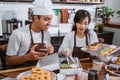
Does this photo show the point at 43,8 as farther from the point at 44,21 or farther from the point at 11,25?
the point at 11,25

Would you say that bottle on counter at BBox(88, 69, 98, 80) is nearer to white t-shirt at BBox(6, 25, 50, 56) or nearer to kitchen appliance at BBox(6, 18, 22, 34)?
white t-shirt at BBox(6, 25, 50, 56)

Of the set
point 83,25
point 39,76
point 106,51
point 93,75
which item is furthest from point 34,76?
point 83,25

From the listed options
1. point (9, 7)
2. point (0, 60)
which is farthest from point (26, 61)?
point (9, 7)

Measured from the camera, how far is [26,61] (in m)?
2.00

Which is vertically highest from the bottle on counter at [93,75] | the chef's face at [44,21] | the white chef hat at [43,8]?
the white chef hat at [43,8]

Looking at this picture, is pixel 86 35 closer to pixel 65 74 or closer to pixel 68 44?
pixel 68 44

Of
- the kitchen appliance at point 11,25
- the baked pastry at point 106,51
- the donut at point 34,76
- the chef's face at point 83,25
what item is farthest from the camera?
the kitchen appliance at point 11,25

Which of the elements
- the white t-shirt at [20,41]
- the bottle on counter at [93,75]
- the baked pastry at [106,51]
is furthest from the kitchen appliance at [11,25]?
the bottle on counter at [93,75]

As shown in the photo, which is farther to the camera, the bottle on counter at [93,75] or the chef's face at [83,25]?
the chef's face at [83,25]

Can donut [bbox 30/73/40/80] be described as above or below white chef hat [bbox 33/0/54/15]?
below

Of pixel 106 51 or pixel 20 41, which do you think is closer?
pixel 106 51

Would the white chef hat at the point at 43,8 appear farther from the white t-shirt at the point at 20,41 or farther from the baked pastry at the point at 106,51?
the baked pastry at the point at 106,51

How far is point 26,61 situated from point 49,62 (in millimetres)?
506

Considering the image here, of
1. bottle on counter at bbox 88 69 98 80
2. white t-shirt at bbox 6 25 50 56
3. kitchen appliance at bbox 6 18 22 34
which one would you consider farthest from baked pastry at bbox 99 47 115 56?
kitchen appliance at bbox 6 18 22 34
